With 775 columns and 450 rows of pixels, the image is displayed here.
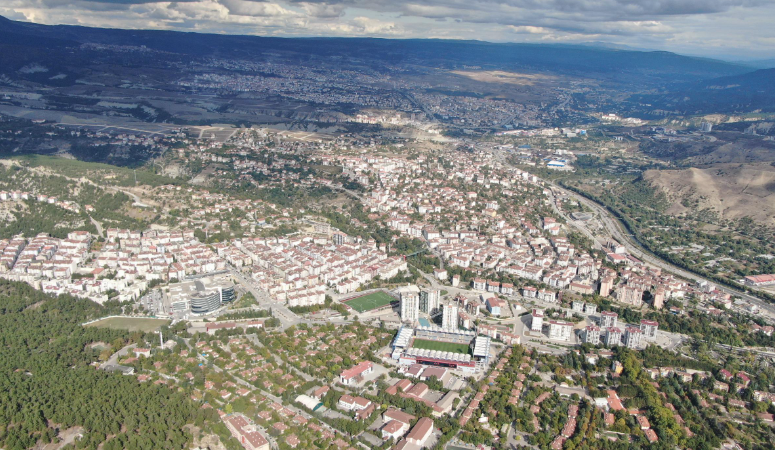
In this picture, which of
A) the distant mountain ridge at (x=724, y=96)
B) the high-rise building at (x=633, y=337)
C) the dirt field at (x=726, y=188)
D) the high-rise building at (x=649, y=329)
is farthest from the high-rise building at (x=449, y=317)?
the distant mountain ridge at (x=724, y=96)

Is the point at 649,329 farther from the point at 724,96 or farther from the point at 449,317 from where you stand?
the point at 724,96

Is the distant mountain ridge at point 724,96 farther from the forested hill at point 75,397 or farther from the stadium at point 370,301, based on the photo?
the forested hill at point 75,397

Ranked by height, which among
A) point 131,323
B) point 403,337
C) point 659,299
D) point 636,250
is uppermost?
point 659,299

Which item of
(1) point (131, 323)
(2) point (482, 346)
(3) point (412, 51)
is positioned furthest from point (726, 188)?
(3) point (412, 51)

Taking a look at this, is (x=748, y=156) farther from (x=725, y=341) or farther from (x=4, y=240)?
(x=4, y=240)

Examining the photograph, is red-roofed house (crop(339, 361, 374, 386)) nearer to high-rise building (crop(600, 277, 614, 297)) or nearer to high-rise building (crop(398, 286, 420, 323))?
high-rise building (crop(398, 286, 420, 323))

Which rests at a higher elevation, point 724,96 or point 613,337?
point 724,96
